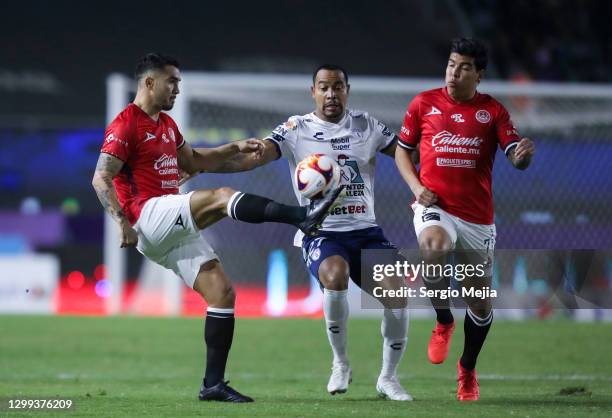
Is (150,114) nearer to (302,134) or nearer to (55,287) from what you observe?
(302,134)

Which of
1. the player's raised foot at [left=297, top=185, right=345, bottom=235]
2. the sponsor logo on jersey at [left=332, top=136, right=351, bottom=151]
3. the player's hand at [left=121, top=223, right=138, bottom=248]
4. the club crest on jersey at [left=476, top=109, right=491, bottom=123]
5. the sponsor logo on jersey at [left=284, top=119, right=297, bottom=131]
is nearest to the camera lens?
the player's raised foot at [left=297, top=185, right=345, bottom=235]

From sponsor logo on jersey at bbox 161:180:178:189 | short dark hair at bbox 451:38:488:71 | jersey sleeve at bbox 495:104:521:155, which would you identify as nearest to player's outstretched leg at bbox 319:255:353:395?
sponsor logo on jersey at bbox 161:180:178:189

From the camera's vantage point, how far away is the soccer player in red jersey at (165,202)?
22.4 ft

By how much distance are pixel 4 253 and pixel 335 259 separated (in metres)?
11.6

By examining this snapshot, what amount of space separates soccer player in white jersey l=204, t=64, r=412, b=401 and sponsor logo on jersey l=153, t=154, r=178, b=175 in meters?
0.59

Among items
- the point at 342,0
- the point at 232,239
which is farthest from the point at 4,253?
the point at 342,0

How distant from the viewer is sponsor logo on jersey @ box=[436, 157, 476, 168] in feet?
24.2

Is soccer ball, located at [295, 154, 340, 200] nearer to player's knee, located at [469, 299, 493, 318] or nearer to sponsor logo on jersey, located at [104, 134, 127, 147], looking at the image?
sponsor logo on jersey, located at [104, 134, 127, 147]

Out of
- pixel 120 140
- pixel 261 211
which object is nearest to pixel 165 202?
pixel 120 140

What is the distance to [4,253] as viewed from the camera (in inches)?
693

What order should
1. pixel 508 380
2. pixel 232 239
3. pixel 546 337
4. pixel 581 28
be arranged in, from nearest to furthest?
pixel 508 380
pixel 546 337
pixel 232 239
pixel 581 28

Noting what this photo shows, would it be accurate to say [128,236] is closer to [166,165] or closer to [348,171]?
[166,165]

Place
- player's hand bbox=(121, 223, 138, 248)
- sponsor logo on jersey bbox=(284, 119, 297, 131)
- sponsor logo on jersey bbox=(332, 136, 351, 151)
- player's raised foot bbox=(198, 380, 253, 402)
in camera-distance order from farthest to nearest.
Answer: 1. sponsor logo on jersey bbox=(284, 119, 297, 131)
2. sponsor logo on jersey bbox=(332, 136, 351, 151)
3. player's raised foot bbox=(198, 380, 253, 402)
4. player's hand bbox=(121, 223, 138, 248)

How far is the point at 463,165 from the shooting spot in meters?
7.38
